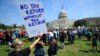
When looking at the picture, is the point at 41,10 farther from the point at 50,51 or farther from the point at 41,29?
the point at 50,51

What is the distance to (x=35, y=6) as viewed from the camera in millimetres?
5426

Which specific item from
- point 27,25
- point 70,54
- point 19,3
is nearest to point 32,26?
point 27,25

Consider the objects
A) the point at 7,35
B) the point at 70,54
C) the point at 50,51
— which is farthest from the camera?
the point at 7,35

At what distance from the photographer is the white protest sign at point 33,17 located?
17.3ft

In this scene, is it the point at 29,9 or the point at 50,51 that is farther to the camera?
the point at 50,51

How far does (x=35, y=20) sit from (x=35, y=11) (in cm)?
19

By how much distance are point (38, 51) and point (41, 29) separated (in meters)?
3.91

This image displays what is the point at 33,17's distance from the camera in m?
5.55

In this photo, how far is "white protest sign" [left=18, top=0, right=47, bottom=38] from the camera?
5284 mm

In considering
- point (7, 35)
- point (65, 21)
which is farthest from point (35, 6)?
point (65, 21)

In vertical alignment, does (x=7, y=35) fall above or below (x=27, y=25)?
below

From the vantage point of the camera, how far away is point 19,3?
5051mm

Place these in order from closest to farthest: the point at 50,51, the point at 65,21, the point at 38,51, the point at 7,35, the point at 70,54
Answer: the point at 38,51 < the point at 50,51 < the point at 70,54 < the point at 7,35 < the point at 65,21

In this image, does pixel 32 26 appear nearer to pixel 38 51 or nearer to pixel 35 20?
pixel 35 20
